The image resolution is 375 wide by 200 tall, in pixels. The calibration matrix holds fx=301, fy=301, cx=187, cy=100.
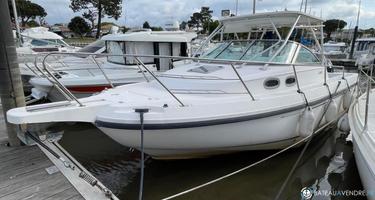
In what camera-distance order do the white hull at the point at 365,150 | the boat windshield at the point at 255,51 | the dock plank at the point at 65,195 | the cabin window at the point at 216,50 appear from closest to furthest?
the white hull at the point at 365,150 → the dock plank at the point at 65,195 → the boat windshield at the point at 255,51 → the cabin window at the point at 216,50

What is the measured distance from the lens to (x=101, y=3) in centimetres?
2909

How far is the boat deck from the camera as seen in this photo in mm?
3531

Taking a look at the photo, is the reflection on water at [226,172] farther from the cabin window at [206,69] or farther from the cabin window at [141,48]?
the cabin window at [141,48]

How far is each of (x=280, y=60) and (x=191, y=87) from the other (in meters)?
1.68

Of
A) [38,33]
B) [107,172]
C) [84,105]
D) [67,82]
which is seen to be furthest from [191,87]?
Answer: [38,33]

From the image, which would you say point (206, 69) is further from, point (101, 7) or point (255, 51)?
point (101, 7)

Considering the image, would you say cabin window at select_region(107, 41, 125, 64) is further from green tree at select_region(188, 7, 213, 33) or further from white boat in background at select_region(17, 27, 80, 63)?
green tree at select_region(188, 7, 213, 33)

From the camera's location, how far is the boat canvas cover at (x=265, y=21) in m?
5.56

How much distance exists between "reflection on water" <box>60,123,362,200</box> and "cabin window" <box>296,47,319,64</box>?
165 centimetres

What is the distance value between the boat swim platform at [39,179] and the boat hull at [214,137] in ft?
2.51

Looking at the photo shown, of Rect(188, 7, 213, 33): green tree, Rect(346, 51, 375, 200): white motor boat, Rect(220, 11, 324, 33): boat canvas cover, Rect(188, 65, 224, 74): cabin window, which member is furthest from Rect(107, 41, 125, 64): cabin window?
Rect(188, 7, 213, 33): green tree

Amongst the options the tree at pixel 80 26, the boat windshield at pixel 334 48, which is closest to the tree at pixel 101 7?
the tree at pixel 80 26

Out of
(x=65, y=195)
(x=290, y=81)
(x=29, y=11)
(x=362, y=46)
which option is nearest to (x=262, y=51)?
(x=290, y=81)

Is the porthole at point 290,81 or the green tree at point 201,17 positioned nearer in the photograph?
the porthole at point 290,81
